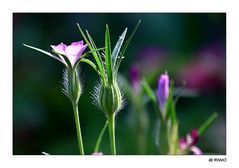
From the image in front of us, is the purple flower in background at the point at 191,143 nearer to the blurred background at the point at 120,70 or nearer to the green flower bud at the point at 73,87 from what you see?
the green flower bud at the point at 73,87

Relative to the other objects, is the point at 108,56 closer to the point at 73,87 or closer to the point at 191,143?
the point at 73,87

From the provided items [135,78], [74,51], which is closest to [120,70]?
[135,78]

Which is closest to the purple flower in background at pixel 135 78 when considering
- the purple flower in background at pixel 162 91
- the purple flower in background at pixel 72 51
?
the purple flower in background at pixel 162 91

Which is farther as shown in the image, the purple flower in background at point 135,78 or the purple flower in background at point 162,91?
the purple flower in background at point 135,78

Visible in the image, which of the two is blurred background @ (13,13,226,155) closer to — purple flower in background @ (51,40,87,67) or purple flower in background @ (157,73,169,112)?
purple flower in background @ (157,73,169,112)
